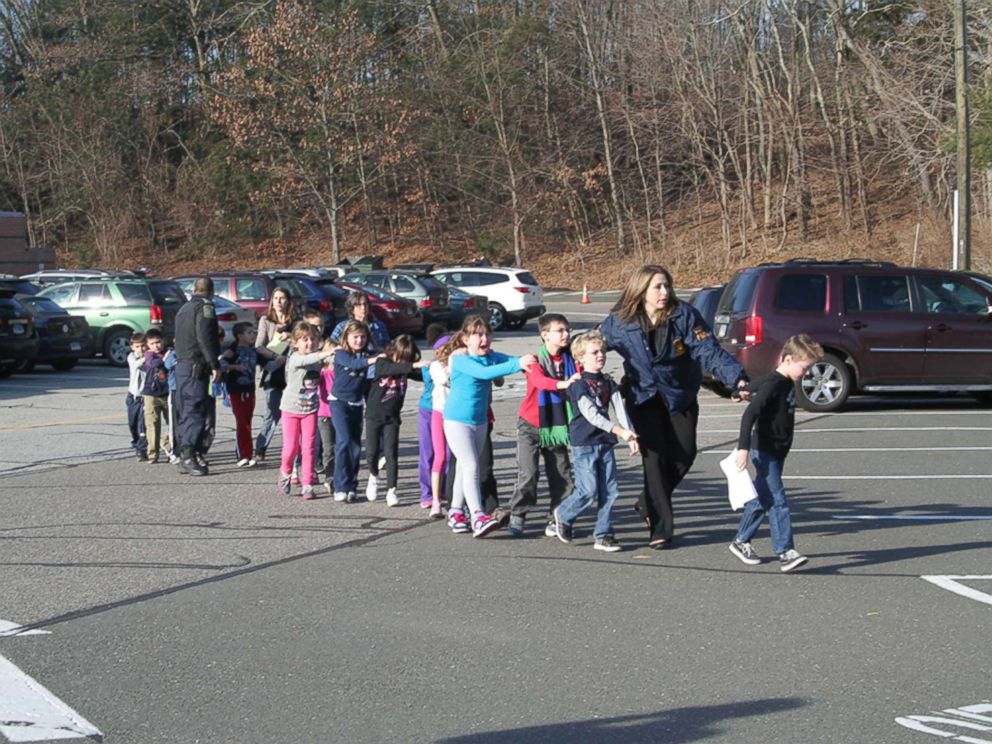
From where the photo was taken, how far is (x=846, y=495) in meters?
10.4

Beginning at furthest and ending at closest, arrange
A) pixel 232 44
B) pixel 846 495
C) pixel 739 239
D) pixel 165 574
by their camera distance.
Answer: pixel 232 44 → pixel 739 239 → pixel 846 495 → pixel 165 574

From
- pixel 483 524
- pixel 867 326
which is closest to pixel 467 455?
pixel 483 524

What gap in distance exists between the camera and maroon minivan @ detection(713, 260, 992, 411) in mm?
16094

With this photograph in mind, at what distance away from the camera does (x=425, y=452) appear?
10.1 meters

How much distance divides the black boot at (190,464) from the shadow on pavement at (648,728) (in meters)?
7.45

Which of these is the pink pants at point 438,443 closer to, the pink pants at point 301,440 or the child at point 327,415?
the child at point 327,415

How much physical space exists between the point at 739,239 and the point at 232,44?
84.8 ft

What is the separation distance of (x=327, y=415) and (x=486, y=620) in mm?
4421

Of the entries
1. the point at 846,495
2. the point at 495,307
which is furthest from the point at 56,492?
the point at 495,307

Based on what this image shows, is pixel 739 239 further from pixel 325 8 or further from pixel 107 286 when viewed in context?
pixel 107 286

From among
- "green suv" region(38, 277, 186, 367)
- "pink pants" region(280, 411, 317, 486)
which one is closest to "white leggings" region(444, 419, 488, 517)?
"pink pants" region(280, 411, 317, 486)

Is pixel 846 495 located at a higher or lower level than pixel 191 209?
lower

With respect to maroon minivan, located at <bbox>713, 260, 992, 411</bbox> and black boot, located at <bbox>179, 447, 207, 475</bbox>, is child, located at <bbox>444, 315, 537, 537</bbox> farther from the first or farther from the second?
→ maroon minivan, located at <bbox>713, 260, 992, 411</bbox>

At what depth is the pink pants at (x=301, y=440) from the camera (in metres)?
10.6
